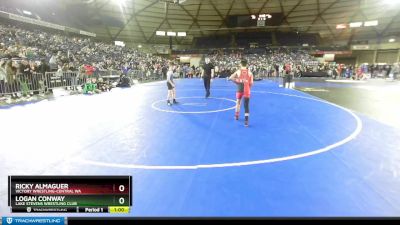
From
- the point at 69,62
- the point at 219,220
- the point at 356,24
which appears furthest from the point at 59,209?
the point at 356,24

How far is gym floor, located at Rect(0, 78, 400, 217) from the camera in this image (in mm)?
3402

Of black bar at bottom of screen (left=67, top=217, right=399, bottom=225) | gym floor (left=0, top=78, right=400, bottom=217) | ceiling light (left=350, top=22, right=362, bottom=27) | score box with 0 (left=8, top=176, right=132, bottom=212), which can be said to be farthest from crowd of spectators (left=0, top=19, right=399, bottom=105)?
black bar at bottom of screen (left=67, top=217, right=399, bottom=225)

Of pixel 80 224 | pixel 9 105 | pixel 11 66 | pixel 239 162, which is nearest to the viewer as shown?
pixel 80 224

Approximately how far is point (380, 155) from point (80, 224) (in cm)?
535

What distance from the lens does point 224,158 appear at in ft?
16.3

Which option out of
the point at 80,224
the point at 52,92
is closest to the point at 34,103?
the point at 52,92

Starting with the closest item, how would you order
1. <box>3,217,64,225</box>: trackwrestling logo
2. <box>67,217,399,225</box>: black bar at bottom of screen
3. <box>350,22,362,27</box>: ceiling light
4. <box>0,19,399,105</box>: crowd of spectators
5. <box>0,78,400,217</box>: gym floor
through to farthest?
<box>3,217,64,225</box>: trackwrestling logo, <box>67,217,399,225</box>: black bar at bottom of screen, <box>0,78,400,217</box>: gym floor, <box>0,19,399,105</box>: crowd of spectators, <box>350,22,362,27</box>: ceiling light

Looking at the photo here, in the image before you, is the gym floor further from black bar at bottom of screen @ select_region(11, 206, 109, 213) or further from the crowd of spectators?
the crowd of spectators

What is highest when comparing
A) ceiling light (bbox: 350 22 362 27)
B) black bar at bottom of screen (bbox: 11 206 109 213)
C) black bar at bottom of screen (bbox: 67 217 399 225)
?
ceiling light (bbox: 350 22 362 27)

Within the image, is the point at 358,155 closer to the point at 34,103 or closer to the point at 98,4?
the point at 34,103

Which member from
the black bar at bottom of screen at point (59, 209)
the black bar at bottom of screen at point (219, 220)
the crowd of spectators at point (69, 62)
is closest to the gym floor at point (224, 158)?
the black bar at bottom of screen at point (219, 220)

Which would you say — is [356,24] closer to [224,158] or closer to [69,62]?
[69,62]

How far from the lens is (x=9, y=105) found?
10.9 m

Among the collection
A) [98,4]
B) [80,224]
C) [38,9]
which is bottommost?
[80,224]
